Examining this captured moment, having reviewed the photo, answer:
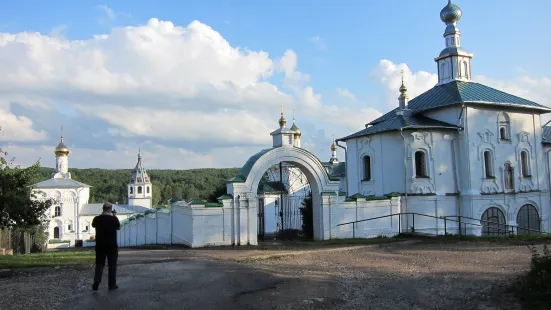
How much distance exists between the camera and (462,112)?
2186cm

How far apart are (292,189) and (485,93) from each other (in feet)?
40.0

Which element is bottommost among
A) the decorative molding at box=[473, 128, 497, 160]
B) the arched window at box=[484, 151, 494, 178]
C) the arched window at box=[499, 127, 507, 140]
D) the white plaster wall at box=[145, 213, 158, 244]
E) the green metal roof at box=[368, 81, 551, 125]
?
the white plaster wall at box=[145, 213, 158, 244]

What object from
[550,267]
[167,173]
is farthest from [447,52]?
[167,173]

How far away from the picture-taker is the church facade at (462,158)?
21312mm

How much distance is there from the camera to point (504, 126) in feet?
76.1

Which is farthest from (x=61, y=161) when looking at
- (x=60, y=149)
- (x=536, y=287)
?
(x=536, y=287)

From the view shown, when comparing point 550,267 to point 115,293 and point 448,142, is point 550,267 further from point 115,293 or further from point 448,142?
point 448,142

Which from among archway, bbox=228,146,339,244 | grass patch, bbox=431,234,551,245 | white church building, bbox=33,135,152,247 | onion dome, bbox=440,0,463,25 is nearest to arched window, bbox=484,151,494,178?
grass patch, bbox=431,234,551,245

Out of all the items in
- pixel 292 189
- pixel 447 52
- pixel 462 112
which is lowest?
pixel 292 189

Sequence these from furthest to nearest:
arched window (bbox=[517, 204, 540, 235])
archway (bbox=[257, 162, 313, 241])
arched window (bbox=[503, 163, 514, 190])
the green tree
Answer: arched window (bbox=[517, 204, 540, 235]) → arched window (bbox=[503, 163, 514, 190]) → archway (bbox=[257, 162, 313, 241]) → the green tree

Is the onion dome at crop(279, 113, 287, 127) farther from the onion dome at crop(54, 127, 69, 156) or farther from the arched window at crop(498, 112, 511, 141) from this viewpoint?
the onion dome at crop(54, 127, 69, 156)

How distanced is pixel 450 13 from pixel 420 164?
31.6ft

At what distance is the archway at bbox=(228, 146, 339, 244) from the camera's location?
1596cm

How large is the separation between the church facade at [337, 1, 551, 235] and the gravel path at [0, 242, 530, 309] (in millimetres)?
8711
